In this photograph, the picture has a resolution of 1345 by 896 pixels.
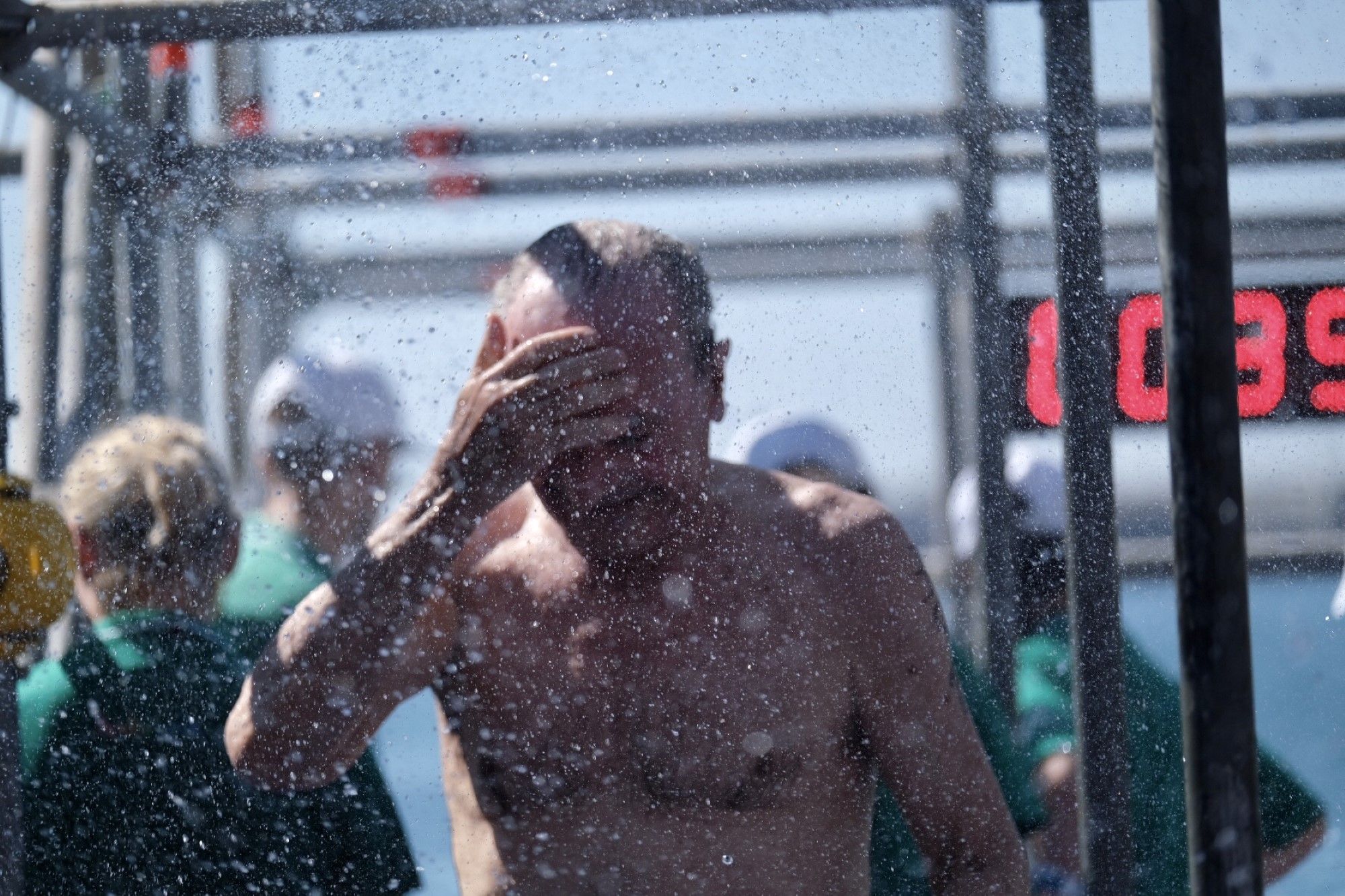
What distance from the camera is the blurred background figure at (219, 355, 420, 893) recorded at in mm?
1333

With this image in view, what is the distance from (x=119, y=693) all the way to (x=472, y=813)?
1.35 feet

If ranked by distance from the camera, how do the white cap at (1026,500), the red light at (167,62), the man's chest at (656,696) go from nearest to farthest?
1. the man's chest at (656,696)
2. the red light at (167,62)
3. the white cap at (1026,500)

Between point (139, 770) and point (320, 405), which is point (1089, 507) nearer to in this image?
point (320, 405)

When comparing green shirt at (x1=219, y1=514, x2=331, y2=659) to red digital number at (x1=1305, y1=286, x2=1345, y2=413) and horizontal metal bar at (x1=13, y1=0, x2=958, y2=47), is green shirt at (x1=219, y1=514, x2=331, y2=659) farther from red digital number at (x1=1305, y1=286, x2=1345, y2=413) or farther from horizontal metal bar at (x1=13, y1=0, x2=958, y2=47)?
red digital number at (x1=1305, y1=286, x2=1345, y2=413)

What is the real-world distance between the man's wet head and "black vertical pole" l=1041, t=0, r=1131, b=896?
311mm

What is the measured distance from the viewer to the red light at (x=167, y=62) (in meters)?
1.40

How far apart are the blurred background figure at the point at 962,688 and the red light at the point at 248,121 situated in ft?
2.07

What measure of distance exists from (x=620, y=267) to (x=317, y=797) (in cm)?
69

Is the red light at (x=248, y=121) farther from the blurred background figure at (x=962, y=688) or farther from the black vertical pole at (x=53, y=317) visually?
the blurred background figure at (x=962, y=688)

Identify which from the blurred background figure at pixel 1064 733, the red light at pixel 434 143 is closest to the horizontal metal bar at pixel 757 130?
the red light at pixel 434 143

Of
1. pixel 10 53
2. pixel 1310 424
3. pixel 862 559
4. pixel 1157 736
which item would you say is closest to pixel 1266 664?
pixel 1157 736

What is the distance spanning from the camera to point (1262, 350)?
4.31ft

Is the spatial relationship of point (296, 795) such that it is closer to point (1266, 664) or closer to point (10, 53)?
point (10, 53)

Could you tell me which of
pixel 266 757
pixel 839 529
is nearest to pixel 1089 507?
pixel 839 529
